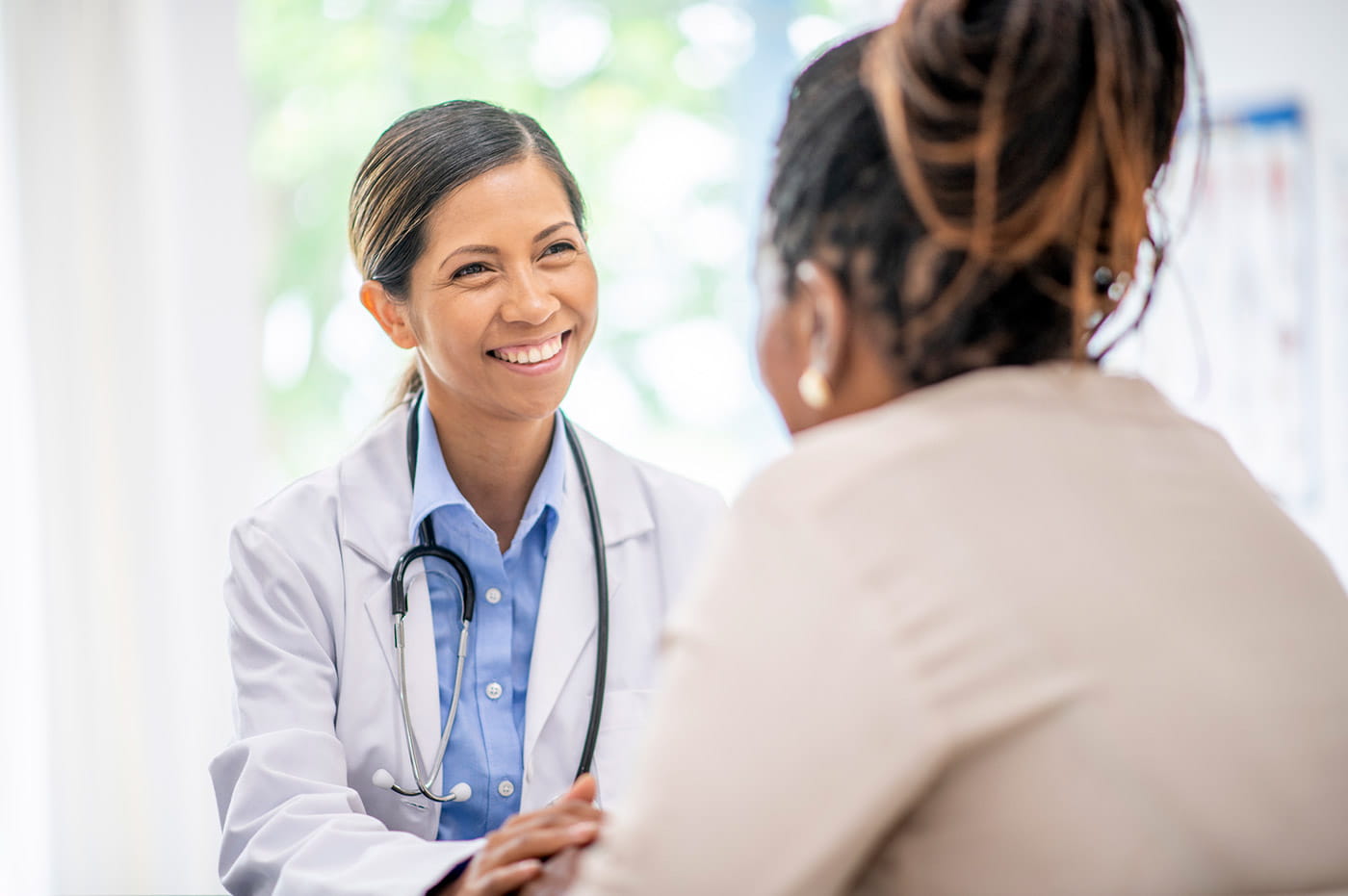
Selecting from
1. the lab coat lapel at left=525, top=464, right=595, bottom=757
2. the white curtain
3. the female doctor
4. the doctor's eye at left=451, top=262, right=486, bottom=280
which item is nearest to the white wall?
the female doctor

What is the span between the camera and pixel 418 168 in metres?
1.39

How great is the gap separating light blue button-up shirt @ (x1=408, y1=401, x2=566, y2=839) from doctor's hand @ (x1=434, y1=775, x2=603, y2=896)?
0.24 metres

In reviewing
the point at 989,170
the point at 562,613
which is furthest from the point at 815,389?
the point at 562,613

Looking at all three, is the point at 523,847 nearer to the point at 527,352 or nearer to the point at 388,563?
the point at 388,563

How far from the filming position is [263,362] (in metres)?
2.58

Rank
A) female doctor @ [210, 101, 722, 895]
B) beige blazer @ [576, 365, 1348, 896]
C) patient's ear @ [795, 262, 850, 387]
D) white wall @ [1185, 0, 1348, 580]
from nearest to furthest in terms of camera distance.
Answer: beige blazer @ [576, 365, 1348, 896] < patient's ear @ [795, 262, 850, 387] < female doctor @ [210, 101, 722, 895] < white wall @ [1185, 0, 1348, 580]

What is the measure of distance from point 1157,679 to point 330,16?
10.1ft

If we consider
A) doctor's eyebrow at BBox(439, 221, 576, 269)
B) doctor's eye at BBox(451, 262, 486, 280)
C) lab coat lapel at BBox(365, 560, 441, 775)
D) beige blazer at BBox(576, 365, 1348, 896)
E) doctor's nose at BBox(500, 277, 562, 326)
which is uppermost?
doctor's eyebrow at BBox(439, 221, 576, 269)

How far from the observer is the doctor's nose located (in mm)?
1407

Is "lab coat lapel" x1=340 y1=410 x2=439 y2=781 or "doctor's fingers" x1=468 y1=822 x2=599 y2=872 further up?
"lab coat lapel" x1=340 y1=410 x2=439 y2=781

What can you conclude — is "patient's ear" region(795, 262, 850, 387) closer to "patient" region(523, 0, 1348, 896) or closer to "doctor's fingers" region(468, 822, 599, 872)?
"patient" region(523, 0, 1348, 896)

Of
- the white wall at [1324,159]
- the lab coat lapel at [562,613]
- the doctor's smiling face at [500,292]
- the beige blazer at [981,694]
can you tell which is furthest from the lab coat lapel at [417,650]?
the white wall at [1324,159]

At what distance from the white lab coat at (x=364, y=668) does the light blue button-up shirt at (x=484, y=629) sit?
→ 0.02m

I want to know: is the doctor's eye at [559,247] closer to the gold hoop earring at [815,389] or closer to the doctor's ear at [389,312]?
the doctor's ear at [389,312]
